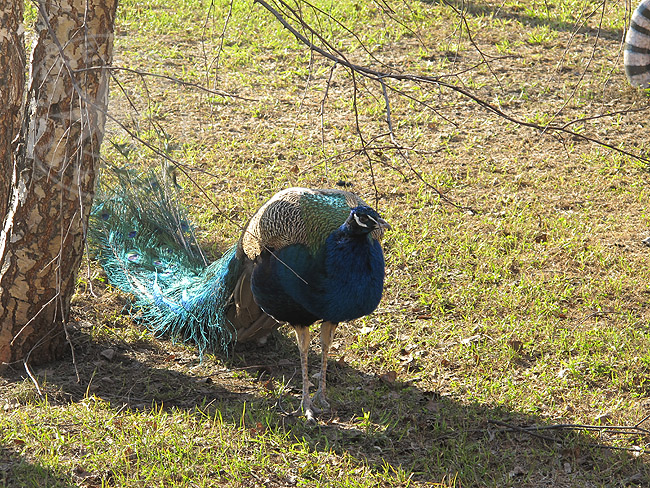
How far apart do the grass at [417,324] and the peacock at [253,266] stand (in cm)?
23

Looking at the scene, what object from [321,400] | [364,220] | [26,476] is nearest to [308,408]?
[321,400]

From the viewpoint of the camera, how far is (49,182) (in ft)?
14.7

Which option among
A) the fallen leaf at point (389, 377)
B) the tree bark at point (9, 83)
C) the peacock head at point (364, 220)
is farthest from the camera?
the fallen leaf at point (389, 377)

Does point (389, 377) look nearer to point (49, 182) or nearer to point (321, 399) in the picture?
point (321, 399)

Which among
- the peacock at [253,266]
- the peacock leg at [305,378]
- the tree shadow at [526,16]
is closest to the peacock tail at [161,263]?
the peacock at [253,266]

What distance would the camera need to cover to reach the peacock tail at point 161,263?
5.15 metres

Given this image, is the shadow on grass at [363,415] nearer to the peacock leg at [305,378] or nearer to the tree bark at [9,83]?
the peacock leg at [305,378]

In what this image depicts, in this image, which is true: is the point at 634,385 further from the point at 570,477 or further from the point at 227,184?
the point at 227,184

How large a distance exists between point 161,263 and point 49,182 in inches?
52.9

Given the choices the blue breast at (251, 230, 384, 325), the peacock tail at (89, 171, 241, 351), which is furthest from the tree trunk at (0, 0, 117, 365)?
the blue breast at (251, 230, 384, 325)

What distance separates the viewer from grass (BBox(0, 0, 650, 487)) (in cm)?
402

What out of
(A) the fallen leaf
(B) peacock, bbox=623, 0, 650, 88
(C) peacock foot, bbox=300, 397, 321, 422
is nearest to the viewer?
(C) peacock foot, bbox=300, 397, 321, 422

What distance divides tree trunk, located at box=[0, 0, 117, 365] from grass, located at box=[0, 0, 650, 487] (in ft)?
0.82

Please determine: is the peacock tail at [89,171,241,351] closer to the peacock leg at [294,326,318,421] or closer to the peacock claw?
the peacock leg at [294,326,318,421]
